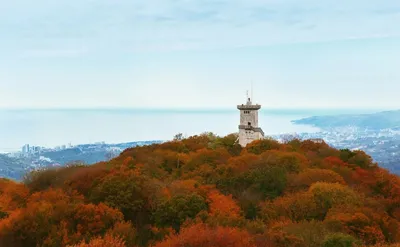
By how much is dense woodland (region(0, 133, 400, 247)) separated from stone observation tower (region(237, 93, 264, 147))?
845cm

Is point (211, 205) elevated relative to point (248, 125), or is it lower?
lower

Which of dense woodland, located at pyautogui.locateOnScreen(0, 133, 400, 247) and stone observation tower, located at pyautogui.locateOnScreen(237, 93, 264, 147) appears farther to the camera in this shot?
stone observation tower, located at pyautogui.locateOnScreen(237, 93, 264, 147)

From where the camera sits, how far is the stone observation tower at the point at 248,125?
4694cm

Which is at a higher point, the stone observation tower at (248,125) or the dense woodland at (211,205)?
the stone observation tower at (248,125)

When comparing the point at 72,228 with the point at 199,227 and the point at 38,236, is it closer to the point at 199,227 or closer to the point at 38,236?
the point at 38,236

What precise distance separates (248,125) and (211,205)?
68.1ft

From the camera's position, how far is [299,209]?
87.9ft

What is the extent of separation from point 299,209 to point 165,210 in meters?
7.47

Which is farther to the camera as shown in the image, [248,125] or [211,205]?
[248,125]

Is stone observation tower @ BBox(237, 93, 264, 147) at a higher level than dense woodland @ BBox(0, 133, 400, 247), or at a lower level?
higher

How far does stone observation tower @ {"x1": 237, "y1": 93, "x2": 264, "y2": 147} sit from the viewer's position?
154 ft

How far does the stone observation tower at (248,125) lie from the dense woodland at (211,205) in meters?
8.45

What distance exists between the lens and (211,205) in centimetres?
2733

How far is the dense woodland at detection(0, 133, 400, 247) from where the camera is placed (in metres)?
22.4
